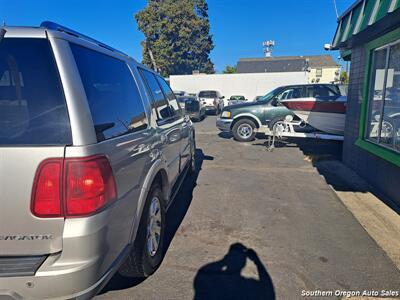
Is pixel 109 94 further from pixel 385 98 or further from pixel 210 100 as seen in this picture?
pixel 210 100

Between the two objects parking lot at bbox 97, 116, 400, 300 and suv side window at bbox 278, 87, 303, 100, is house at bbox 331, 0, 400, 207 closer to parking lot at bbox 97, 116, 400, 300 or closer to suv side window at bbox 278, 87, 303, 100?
parking lot at bbox 97, 116, 400, 300

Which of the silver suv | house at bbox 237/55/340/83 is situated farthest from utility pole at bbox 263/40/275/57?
the silver suv

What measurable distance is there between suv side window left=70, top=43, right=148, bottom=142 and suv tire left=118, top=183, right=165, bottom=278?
2.32 feet

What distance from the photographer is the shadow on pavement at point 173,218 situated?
256cm

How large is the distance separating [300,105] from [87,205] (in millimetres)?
8109

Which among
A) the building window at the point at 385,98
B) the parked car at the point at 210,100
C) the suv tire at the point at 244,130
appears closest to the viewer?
the building window at the point at 385,98

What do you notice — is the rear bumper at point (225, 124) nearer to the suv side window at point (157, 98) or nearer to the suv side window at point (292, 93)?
the suv side window at point (292, 93)

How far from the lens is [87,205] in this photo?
5.26ft

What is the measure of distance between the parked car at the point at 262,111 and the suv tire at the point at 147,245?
7423 mm

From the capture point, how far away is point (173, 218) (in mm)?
3977

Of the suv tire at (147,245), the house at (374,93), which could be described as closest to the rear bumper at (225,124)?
the house at (374,93)

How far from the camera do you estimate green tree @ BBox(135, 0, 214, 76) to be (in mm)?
39125

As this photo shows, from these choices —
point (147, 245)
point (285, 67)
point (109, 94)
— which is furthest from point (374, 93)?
point (285, 67)

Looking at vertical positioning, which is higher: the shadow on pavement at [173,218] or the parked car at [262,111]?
the parked car at [262,111]
